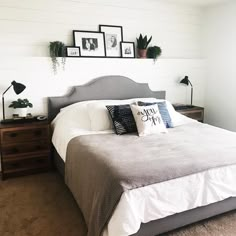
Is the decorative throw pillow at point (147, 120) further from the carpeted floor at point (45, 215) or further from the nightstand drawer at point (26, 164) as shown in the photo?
the nightstand drawer at point (26, 164)

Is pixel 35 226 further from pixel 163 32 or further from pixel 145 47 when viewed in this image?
pixel 163 32

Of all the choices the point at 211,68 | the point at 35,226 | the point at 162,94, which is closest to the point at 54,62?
the point at 162,94

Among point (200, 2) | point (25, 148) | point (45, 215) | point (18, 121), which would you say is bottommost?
point (45, 215)

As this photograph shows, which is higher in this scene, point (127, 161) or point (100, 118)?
point (100, 118)

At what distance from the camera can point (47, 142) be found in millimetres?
3121

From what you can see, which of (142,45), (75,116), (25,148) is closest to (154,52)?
(142,45)

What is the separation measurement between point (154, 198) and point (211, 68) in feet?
10.4

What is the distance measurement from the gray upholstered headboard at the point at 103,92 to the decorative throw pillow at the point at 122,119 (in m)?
0.68

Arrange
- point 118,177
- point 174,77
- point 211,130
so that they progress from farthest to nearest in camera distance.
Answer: point 174,77 < point 211,130 < point 118,177

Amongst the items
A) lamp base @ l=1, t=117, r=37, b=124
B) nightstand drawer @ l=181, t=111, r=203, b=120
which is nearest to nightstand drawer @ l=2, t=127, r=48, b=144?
lamp base @ l=1, t=117, r=37, b=124

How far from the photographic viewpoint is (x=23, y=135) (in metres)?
2.99

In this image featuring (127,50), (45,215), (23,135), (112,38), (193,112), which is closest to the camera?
(45,215)

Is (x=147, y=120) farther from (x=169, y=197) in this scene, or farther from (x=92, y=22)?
(x=92, y=22)

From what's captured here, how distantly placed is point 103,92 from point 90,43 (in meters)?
0.70
